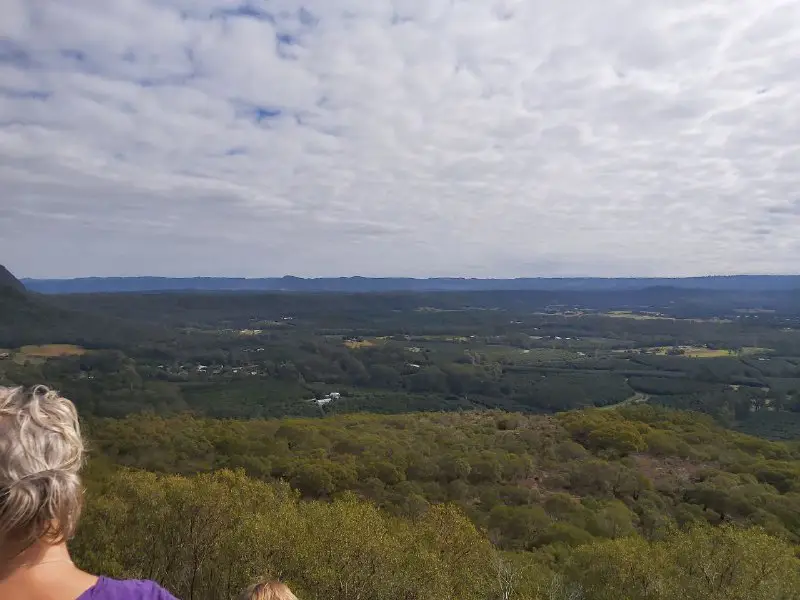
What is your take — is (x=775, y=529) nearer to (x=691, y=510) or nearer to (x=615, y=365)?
(x=691, y=510)

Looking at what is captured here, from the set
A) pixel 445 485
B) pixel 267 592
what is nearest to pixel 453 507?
pixel 445 485

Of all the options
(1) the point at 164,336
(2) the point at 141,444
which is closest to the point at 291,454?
(2) the point at 141,444

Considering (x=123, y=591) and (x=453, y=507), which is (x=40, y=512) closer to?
A: (x=123, y=591)

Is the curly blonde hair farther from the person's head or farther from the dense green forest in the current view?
the dense green forest

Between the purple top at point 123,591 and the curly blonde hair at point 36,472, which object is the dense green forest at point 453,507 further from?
the curly blonde hair at point 36,472

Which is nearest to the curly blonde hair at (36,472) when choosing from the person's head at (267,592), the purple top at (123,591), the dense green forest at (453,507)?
the purple top at (123,591)
